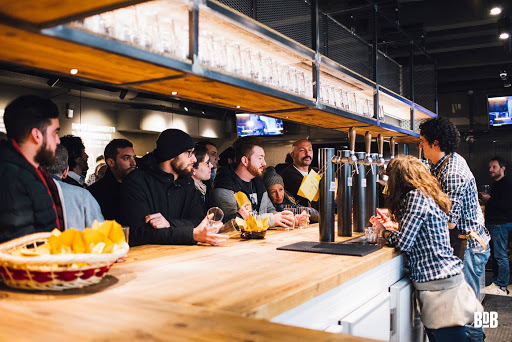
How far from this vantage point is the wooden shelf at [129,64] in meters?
1.51

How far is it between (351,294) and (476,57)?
6.65 meters

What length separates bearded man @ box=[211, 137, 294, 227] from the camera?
3404 millimetres

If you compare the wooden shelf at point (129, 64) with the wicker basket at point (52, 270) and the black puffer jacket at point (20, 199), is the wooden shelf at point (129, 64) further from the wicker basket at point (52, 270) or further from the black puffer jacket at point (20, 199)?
the wicker basket at point (52, 270)

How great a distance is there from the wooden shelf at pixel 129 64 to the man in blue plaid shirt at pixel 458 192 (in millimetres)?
720

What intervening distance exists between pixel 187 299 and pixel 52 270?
0.41 m

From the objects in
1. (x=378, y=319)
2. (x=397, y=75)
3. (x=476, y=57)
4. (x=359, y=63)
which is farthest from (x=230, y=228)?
(x=476, y=57)

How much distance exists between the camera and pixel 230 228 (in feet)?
10.00

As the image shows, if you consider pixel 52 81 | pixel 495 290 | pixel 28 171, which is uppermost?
pixel 52 81

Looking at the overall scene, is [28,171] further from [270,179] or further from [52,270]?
[270,179]

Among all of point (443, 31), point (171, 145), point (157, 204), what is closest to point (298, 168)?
point (171, 145)

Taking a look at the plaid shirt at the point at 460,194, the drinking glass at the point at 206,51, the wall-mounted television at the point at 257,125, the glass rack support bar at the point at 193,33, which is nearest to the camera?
the glass rack support bar at the point at 193,33

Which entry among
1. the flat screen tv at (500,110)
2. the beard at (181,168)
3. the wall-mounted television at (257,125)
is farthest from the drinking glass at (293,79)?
the flat screen tv at (500,110)

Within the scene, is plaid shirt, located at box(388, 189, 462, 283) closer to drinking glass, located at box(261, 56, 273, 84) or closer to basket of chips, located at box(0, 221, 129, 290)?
drinking glass, located at box(261, 56, 273, 84)

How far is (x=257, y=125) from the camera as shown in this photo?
926 centimetres
